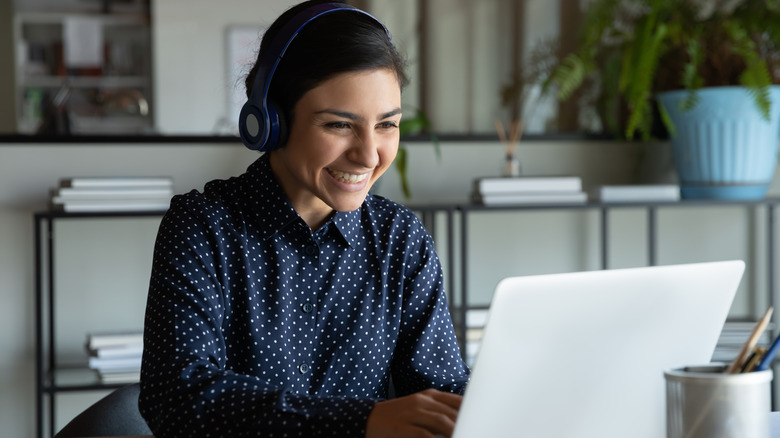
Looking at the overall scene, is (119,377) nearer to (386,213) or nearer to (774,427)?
(386,213)

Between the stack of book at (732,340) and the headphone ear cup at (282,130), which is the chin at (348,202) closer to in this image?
the headphone ear cup at (282,130)

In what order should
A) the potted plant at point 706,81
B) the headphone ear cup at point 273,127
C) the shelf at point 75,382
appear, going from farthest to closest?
the potted plant at point 706,81 → the shelf at point 75,382 → the headphone ear cup at point 273,127

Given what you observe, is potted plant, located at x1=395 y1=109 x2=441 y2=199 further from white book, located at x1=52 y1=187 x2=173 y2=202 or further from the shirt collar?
the shirt collar

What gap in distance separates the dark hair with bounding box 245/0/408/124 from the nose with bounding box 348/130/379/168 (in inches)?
3.4

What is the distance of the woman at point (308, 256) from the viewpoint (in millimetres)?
1066

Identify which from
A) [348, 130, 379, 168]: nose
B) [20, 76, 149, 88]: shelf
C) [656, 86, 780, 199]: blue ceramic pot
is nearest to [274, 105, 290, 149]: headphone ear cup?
[348, 130, 379, 168]: nose

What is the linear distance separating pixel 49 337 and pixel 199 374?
1.64 metres

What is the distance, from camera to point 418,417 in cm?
76

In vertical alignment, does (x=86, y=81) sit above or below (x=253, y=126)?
above

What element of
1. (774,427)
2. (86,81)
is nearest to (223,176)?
(774,427)

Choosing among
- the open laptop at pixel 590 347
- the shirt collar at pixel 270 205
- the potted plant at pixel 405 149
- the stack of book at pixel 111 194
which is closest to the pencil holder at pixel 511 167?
the potted plant at pixel 405 149

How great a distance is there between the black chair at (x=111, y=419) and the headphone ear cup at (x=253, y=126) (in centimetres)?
37

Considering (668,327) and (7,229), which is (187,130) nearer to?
(7,229)

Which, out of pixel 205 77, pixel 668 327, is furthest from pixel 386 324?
pixel 205 77
